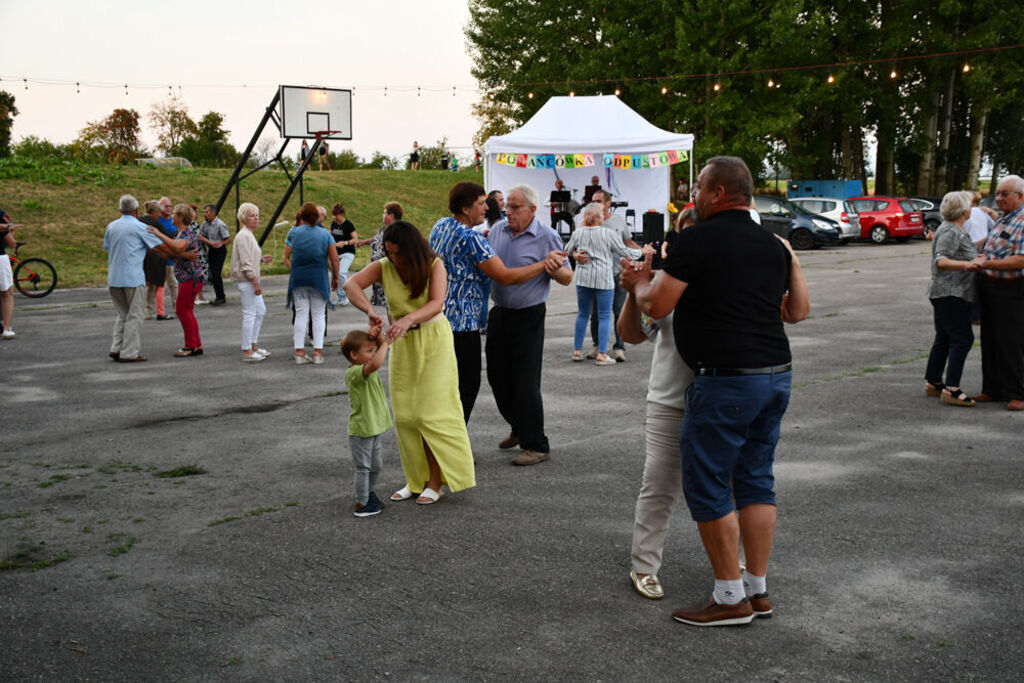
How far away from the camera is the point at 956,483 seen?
621 centimetres

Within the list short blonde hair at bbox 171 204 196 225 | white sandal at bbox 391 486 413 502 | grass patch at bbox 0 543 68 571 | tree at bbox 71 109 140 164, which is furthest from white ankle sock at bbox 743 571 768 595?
tree at bbox 71 109 140 164

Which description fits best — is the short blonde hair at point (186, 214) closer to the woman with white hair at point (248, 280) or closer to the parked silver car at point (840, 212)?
the woman with white hair at point (248, 280)

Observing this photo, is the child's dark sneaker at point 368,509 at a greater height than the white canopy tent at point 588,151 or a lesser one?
lesser

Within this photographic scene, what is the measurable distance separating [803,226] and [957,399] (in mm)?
23363

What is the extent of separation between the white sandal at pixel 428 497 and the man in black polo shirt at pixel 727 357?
212 cm

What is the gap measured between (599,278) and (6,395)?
6143 millimetres

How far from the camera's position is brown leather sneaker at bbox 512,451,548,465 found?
22.3 ft

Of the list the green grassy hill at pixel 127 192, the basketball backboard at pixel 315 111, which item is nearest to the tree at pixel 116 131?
the green grassy hill at pixel 127 192

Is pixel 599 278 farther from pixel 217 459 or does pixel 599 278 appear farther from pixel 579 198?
pixel 579 198

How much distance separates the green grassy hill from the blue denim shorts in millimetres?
20264

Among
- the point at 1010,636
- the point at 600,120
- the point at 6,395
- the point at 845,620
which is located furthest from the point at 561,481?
the point at 600,120

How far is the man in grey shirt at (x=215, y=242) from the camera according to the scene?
17.0m

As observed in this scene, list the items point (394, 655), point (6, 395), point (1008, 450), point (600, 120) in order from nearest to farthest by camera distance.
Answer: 1. point (394, 655)
2. point (1008, 450)
3. point (6, 395)
4. point (600, 120)

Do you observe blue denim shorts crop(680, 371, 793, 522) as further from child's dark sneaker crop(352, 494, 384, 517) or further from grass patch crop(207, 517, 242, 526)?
grass patch crop(207, 517, 242, 526)
